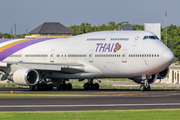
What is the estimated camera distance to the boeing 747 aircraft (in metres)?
35.5

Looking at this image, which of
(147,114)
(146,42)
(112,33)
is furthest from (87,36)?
(147,114)

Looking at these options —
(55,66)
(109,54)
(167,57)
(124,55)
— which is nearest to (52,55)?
(55,66)

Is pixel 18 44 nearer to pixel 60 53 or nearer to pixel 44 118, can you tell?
pixel 60 53

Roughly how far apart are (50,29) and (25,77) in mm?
111257

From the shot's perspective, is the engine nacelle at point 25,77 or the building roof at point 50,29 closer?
the engine nacelle at point 25,77

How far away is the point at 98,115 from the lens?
691 inches

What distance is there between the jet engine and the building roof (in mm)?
107593

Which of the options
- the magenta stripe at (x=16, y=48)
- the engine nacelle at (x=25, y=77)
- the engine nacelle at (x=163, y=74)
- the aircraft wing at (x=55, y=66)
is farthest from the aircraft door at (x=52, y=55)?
the engine nacelle at (x=163, y=74)

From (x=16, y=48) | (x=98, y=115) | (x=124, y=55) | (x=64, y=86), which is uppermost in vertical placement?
(x=16, y=48)

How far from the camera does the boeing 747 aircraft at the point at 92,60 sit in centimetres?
3550

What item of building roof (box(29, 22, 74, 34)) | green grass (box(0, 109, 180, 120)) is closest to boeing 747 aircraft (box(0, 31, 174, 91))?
green grass (box(0, 109, 180, 120))

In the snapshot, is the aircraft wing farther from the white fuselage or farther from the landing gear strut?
the landing gear strut

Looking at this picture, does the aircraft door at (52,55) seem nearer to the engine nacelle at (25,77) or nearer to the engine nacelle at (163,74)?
the engine nacelle at (25,77)

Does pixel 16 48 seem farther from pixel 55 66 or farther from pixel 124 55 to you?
pixel 124 55
